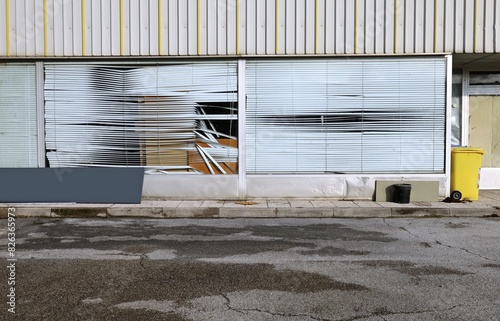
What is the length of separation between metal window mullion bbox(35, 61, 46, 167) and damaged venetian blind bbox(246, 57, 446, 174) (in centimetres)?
466

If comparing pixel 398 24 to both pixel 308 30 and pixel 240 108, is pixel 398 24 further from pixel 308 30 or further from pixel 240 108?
pixel 240 108

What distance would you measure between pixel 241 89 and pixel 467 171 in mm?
5255

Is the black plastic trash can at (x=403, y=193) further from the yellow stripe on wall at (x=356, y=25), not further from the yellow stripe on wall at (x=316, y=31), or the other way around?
the yellow stripe on wall at (x=316, y=31)

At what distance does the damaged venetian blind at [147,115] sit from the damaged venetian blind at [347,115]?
0.70 meters

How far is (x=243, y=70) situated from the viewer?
10711 millimetres

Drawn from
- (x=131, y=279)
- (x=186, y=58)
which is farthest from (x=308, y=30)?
(x=131, y=279)

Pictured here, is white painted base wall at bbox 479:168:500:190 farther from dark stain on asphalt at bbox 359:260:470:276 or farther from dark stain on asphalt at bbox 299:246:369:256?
dark stain on asphalt at bbox 359:260:470:276

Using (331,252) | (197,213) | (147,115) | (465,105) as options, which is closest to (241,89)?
(147,115)

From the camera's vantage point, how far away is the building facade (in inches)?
414

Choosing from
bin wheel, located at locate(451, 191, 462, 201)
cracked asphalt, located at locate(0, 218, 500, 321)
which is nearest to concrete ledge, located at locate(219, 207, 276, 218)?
cracked asphalt, located at locate(0, 218, 500, 321)

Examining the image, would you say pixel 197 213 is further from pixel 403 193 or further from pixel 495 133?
pixel 495 133

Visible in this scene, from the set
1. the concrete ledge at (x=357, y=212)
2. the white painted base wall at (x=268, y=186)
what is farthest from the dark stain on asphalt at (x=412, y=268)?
the white painted base wall at (x=268, y=186)

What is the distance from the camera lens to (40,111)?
35.9 ft

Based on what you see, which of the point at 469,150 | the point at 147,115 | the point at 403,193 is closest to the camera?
the point at 403,193
